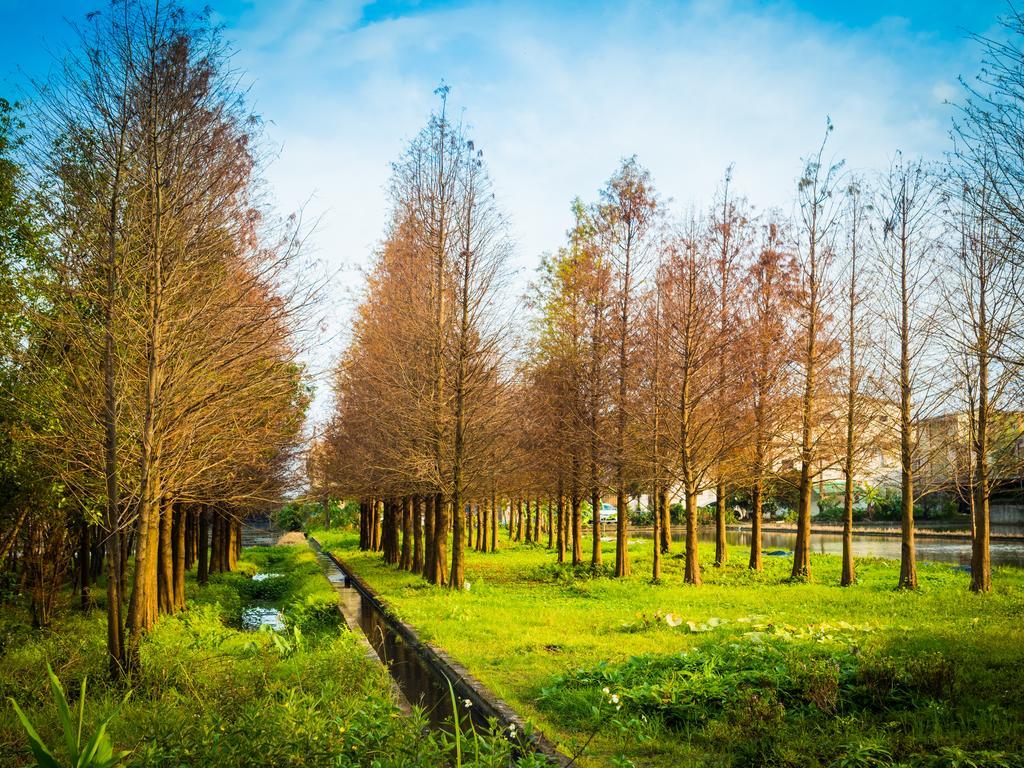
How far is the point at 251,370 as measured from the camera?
9.85 m

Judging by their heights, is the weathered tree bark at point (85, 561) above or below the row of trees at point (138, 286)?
below

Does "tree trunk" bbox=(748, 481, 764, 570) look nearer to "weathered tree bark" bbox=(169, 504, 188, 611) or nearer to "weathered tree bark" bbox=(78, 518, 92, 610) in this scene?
"weathered tree bark" bbox=(169, 504, 188, 611)

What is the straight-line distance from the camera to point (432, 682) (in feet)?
32.1

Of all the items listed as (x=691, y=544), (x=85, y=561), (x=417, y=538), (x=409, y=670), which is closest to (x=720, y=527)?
(x=691, y=544)

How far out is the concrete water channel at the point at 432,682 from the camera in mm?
6598

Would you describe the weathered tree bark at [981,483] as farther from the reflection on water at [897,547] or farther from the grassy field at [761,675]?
the reflection on water at [897,547]

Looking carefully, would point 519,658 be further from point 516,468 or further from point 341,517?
point 341,517

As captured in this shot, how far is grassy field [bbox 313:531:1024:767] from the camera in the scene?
19.8 feet

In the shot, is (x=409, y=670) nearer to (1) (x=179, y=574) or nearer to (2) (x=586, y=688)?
(2) (x=586, y=688)

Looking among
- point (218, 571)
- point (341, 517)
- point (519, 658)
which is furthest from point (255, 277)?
point (341, 517)

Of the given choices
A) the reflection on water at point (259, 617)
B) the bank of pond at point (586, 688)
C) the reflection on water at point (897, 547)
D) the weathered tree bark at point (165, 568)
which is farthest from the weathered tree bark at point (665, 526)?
the weathered tree bark at point (165, 568)

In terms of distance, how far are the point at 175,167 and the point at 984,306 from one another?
15.8 metres

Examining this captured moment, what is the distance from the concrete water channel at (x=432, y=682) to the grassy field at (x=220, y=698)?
2.02 ft

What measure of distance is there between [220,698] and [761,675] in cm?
543
